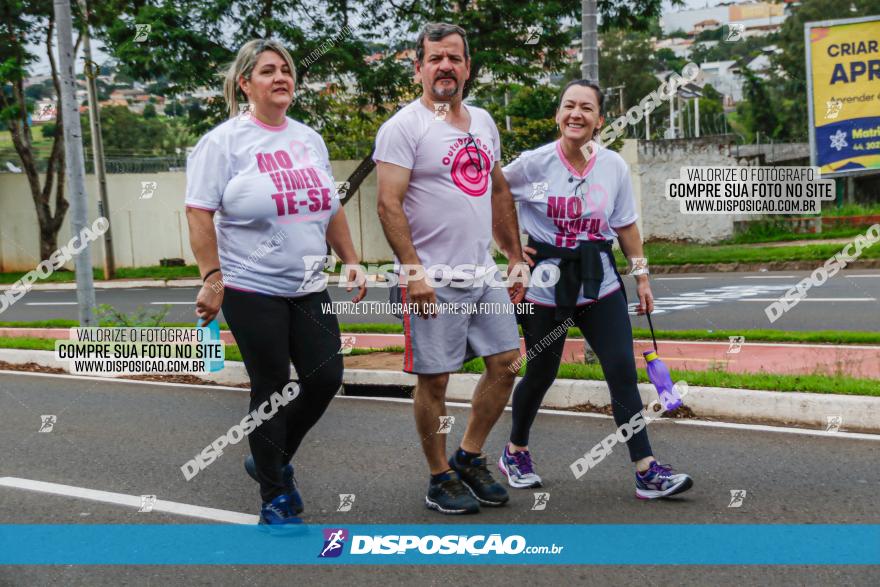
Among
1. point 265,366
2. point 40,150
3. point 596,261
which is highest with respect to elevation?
point 40,150

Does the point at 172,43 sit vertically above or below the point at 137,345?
above

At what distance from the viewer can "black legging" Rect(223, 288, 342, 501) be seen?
4.14 meters

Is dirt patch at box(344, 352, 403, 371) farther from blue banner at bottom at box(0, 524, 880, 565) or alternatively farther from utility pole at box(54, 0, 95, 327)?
blue banner at bottom at box(0, 524, 880, 565)

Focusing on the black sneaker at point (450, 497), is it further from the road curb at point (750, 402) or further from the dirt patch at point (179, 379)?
the dirt patch at point (179, 379)

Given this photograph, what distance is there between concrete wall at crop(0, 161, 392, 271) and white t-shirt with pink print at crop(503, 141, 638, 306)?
68.1ft

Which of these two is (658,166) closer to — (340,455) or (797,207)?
(797,207)

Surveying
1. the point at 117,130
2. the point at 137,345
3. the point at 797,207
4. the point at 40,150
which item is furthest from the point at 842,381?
the point at 117,130

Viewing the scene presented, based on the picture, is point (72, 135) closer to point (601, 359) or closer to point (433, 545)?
point (601, 359)

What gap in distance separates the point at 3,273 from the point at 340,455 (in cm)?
2441

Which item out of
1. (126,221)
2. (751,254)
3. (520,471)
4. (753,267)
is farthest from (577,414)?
(126,221)

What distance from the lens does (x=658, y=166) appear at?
2364 centimetres

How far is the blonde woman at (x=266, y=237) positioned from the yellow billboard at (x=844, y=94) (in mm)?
17891

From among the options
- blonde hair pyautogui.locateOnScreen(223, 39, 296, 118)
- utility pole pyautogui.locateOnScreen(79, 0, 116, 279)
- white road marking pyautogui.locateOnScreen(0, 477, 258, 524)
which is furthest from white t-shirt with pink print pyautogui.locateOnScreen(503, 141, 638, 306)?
utility pole pyautogui.locateOnScreen(79, 0, 116, 279)

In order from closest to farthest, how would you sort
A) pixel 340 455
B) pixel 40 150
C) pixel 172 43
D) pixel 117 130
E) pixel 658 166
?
pixel 340 455 < pixel 172 43 < pixel 658 166 < pixel 40 150 < pixel 117 130
